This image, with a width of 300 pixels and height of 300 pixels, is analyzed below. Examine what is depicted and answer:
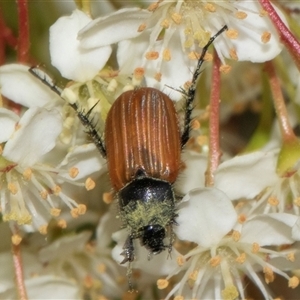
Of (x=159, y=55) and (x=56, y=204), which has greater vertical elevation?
(x=159, y=55)

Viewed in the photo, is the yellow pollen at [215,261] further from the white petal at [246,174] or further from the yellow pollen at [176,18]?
the yellow pollen at [176,18]

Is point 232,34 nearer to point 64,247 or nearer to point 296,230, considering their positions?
point 296,230

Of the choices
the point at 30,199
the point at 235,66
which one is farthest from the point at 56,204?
the point at 235,66

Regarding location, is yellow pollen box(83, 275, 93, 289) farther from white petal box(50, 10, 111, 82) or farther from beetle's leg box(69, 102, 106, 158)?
white petal box(50, 10, 111, 82)

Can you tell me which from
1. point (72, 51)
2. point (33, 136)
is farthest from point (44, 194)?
point (72, 51)

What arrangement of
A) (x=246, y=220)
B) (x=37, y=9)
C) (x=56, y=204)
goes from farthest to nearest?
1. (x=37, y=9)
2. (x=56, y=204)
3. (x=246, y=220)

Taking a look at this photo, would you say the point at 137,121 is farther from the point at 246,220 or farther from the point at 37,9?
the point at 37,9

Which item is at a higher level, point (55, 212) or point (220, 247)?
point (55, 212)
